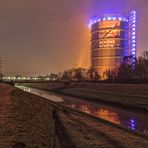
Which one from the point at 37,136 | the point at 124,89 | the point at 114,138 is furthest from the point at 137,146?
the point at 124,89

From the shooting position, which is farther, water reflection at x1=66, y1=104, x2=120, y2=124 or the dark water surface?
water reflection at x1=66, y1=104, x2=120, y2=124

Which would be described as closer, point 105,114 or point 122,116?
point 122,116

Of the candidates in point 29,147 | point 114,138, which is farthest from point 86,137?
point 29,147

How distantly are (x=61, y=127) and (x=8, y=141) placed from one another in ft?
36.6

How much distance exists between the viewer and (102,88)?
3765 inches

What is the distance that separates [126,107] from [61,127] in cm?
2474

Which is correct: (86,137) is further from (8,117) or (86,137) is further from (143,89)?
(143,89)

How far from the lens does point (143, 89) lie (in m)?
67.4

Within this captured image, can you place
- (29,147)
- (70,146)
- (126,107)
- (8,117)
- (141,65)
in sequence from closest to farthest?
(29,147) < (70,146) < (8,117) < (126,107) < (141,65)

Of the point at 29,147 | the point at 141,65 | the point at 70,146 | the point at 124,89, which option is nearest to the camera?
the point at 29,147

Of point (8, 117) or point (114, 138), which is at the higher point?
point (8, 117)

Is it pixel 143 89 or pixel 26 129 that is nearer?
pixel 26 129

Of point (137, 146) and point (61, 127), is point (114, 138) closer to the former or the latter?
point (137, 146)

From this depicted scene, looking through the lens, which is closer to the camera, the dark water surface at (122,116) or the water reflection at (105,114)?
the dark water surface at (122,116)
